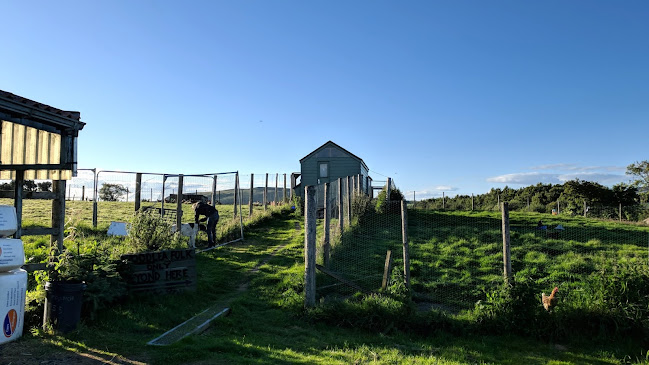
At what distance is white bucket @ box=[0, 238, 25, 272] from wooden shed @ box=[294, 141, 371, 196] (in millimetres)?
22640

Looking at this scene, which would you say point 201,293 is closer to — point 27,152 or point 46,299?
point 46,299

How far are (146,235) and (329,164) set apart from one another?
20.1m

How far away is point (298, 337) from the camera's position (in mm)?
6801

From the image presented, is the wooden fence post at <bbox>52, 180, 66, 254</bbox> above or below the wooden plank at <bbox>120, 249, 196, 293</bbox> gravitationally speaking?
above

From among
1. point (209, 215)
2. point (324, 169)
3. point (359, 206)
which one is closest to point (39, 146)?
point (209, 215)

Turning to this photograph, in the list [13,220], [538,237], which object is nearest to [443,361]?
[13,220]

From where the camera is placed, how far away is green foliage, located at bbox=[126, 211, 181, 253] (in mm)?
8859

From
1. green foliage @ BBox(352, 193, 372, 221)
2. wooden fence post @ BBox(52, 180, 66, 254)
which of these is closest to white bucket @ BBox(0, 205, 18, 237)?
wooden fence post @ BBox(52, 180, 66, 254)

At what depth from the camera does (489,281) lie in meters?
9.81

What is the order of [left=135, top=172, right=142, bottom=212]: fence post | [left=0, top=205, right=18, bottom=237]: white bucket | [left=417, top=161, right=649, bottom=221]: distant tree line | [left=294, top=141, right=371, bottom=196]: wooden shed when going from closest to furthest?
[left=0, top=205, right=18, bottom=237]: white bucket, [left=135, top=172, right=142, bottom=212]: fence post, [left=294, top=141, right=371, bottom=196]: wooden shed, [left=417, top=161, right=649, bottom=221]: distant tree line

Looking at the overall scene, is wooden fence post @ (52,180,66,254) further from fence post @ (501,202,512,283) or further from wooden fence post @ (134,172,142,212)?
fence post @ (501,202,512,283)

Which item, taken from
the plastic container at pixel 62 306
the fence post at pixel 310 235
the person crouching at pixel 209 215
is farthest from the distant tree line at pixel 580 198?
the plastic container at pixel 62 306

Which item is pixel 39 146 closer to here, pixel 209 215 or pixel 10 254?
pixel 10 254

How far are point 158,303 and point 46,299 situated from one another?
6.09 feet
